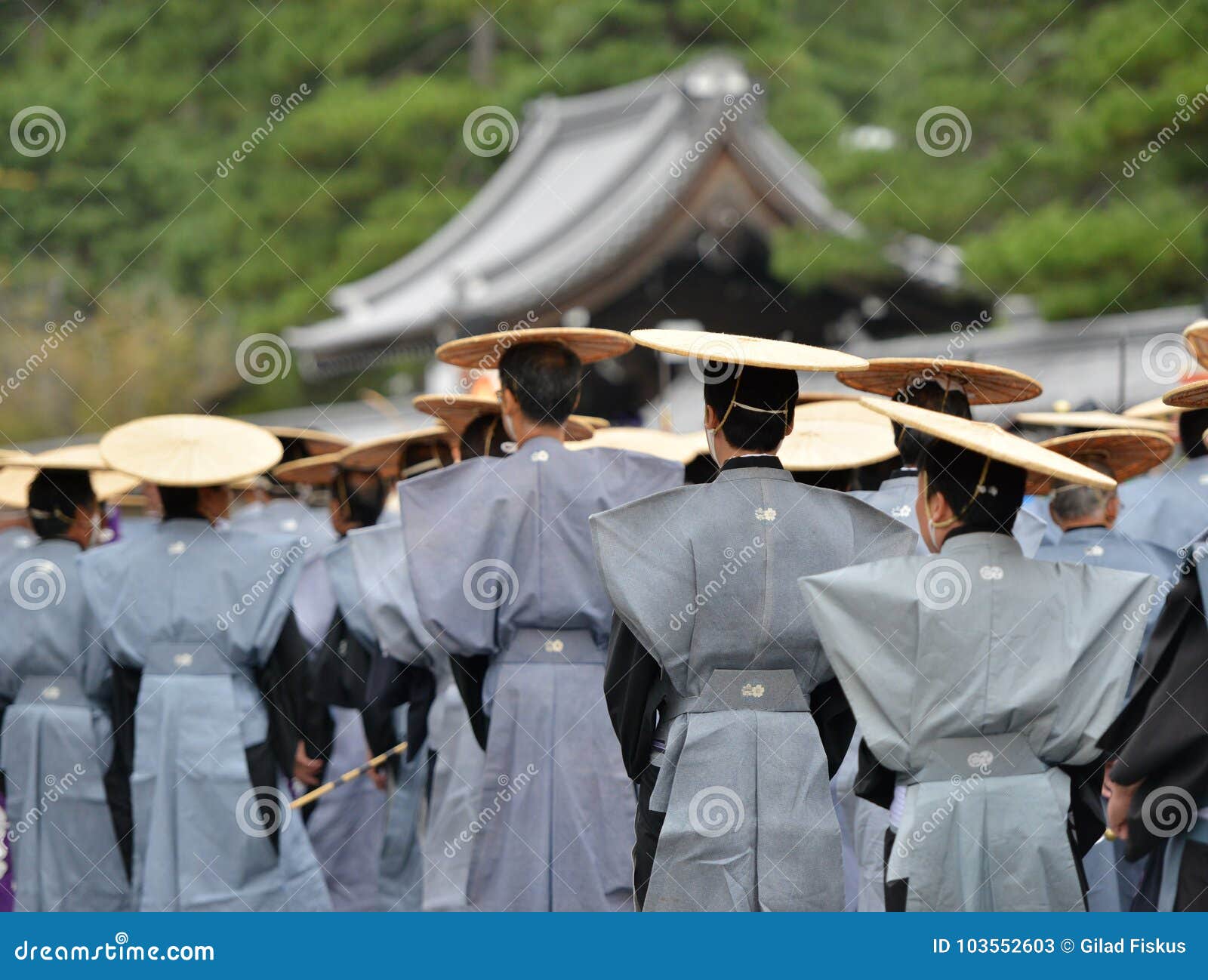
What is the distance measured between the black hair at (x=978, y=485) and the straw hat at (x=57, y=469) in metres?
3.39

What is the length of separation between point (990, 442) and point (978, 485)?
0.17 metres

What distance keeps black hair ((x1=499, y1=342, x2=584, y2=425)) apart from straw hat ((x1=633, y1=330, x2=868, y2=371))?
1.04 m

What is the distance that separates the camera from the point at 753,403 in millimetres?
3760

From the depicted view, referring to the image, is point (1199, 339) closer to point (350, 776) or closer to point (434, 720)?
point (434, 720)

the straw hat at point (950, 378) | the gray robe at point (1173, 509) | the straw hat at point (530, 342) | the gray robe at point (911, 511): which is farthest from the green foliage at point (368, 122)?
the straw hat at point (950, 378)

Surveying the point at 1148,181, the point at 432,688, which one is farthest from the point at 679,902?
the point at 1148,181

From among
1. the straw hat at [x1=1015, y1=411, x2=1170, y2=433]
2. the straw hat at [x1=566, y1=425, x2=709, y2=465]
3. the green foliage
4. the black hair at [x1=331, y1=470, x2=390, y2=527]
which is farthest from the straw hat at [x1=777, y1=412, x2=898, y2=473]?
the green foliage

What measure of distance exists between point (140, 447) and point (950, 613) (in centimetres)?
323

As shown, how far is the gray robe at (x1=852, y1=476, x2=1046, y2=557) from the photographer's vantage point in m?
4.92

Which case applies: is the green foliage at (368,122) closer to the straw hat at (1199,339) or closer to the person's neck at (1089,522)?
the person's neck at (1089,522)

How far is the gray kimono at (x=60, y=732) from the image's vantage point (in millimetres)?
5812

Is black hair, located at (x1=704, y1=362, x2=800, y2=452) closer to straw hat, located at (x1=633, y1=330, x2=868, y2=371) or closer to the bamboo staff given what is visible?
straw hat, located at (x1=633, y1=330, x2=868, y2=371)
